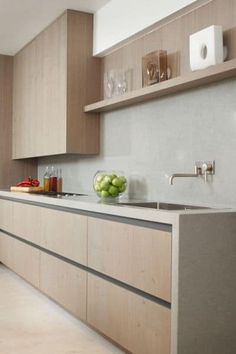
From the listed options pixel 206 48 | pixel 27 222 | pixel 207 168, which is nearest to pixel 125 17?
pixel 206 48

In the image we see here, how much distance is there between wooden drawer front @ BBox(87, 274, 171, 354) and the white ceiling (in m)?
2.22

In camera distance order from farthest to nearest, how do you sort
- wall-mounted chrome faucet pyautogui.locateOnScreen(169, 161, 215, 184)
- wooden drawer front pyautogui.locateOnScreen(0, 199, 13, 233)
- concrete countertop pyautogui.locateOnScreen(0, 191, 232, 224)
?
wooden drawer front pyautogui.locateOnScreen(0, 199, 13, 233) → wall-mounted chrome faucet pyautogui.locateOnScreen(169, 161, 215, 184) → concrete countertop pyautogui.locateOnScreen(0, 191, 232, 224)

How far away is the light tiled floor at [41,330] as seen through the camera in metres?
2.62

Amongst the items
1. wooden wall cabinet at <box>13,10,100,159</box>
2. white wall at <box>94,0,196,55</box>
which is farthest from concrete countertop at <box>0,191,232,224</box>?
white wall at <box>94,0,196,55</box>

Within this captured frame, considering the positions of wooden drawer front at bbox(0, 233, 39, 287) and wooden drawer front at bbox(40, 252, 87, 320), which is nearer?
wooden drawer front at bbox(40, 252, 87, 320)

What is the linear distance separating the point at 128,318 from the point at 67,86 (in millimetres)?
2167

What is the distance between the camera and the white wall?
303 cm

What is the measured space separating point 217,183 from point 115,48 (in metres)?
1.61

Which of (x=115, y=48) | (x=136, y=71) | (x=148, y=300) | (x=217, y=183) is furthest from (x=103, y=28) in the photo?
(x=148, y=300)

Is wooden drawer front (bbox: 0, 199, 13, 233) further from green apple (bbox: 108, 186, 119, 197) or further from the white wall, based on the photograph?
the white wall

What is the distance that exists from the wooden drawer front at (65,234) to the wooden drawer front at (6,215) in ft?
2.87

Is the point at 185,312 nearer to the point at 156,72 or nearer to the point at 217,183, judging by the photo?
the point at 217,183

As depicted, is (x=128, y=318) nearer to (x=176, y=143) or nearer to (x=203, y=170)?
(x=203, y=170)

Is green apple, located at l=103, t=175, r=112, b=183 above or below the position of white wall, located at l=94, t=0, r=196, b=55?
below
